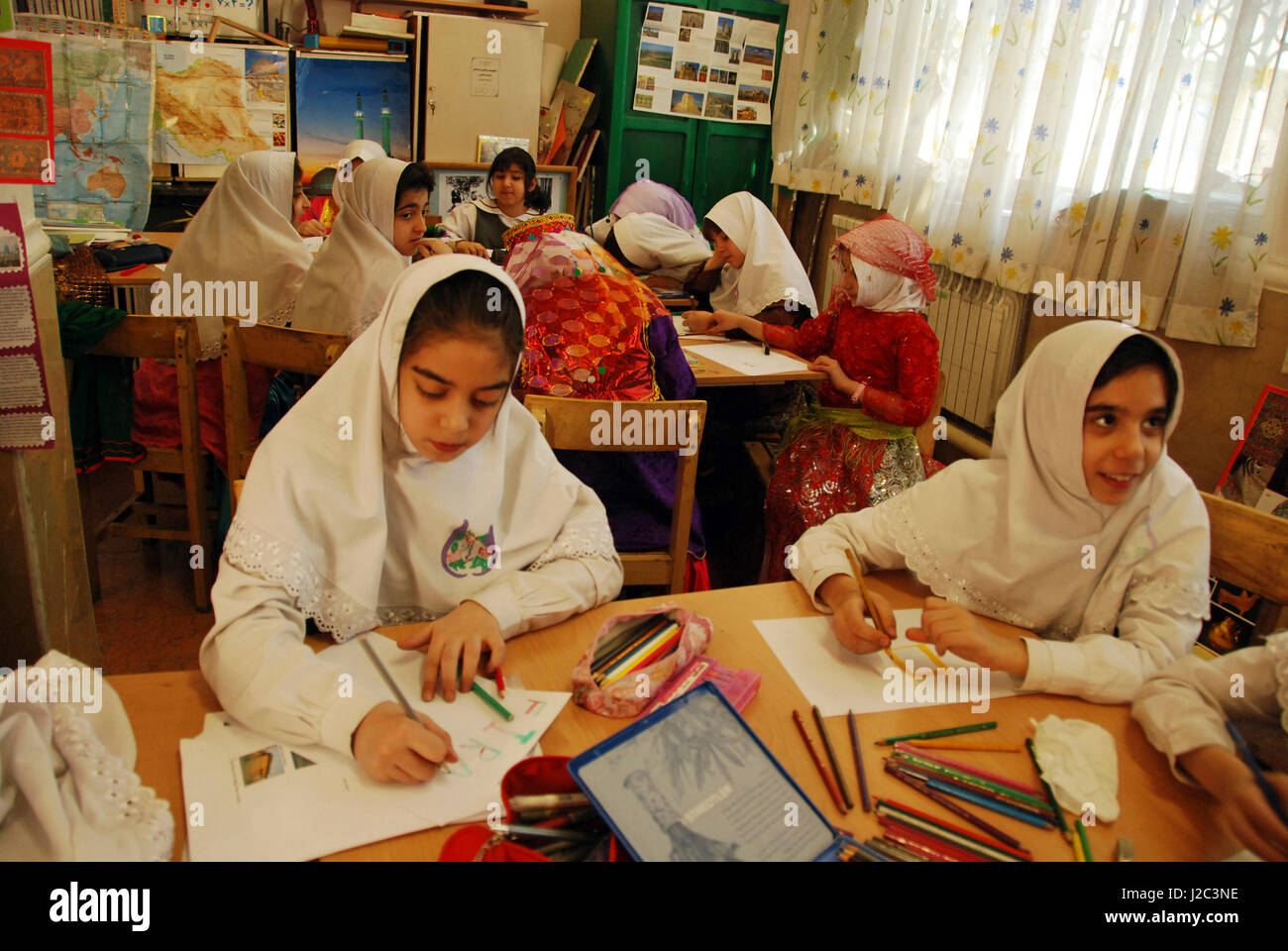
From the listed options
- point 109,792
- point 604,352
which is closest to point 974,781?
point 109,792

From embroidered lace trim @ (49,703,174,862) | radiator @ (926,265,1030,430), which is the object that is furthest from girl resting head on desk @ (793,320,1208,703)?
radiator @ (926,265,1030,430)

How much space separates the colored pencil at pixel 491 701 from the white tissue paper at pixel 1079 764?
1.97ft

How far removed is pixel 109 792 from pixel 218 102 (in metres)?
4.48

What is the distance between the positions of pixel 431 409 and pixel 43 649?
43.5 inches

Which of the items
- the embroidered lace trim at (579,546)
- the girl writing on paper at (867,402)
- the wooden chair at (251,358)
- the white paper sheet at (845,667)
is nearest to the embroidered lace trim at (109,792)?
the embroidered lace trim at (579,546)

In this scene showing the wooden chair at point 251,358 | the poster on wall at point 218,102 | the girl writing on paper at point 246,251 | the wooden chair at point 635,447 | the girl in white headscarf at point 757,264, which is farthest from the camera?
the poster on wall at point 218,102

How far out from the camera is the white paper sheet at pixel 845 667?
108cm

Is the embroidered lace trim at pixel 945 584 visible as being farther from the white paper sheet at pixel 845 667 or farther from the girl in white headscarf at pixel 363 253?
the girl in white headscarf at pixel 363 253

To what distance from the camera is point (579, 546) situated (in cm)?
131

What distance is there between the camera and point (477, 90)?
487 centimetres

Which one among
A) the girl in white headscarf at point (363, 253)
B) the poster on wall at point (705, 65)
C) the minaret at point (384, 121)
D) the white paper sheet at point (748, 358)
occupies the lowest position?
the white paper sheet at point (748, 358)
